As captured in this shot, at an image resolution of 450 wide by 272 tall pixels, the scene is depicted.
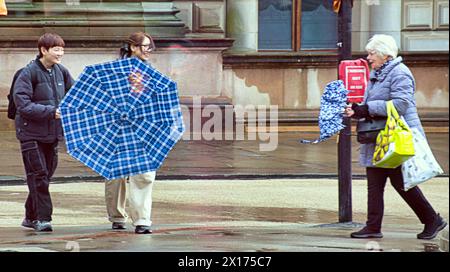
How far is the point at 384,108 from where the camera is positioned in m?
9.33

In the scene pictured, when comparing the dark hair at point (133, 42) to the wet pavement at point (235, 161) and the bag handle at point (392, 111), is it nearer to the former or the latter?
the bag handle at point (392, 111)

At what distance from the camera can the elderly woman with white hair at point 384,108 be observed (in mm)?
9391

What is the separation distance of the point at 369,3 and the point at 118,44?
17.8 feet

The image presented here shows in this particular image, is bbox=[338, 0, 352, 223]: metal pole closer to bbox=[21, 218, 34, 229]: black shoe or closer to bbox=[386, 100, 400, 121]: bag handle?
bbox=[386, 100, 400, 121]: bag handle

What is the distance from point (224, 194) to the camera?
13648 millimetres

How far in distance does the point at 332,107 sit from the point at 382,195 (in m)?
0.80

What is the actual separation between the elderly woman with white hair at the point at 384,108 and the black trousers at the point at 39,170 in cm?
262

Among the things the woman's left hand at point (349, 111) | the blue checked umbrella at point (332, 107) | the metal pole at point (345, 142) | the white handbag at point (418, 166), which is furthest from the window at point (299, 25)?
the white handbag at point (418, 166)

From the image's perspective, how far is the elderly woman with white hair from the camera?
9.39 metres

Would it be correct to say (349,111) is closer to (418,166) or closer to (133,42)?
(418,166)

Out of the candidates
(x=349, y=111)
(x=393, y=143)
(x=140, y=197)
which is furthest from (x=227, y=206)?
(x=393, y=143)

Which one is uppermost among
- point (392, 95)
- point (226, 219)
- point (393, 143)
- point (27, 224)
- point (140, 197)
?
point (392, 95)
